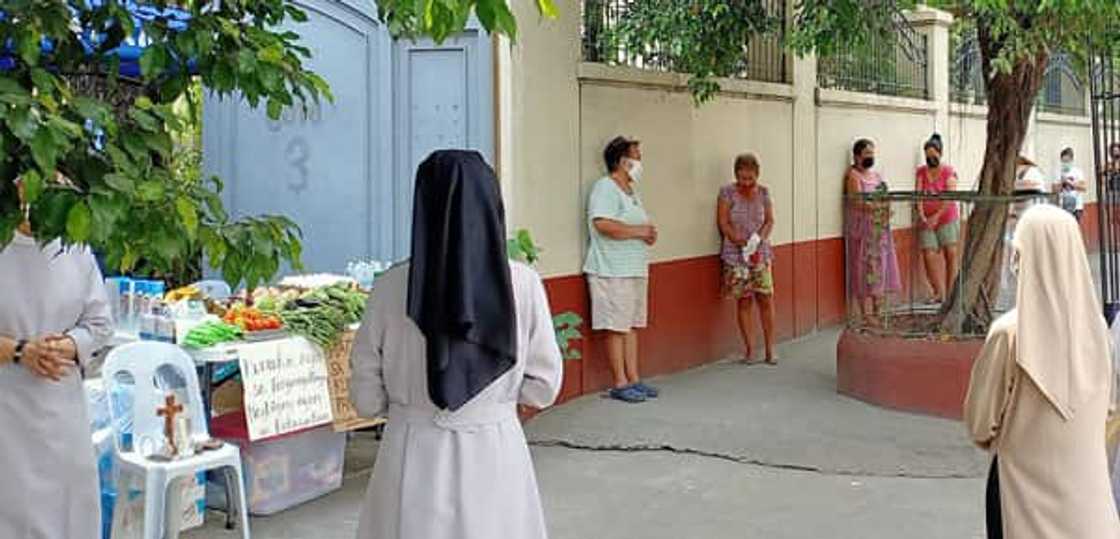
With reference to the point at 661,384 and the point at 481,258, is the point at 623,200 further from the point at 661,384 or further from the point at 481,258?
the point at 481,258

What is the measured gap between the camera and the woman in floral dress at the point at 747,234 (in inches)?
413

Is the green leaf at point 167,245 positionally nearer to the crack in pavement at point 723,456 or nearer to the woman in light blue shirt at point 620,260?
the crack in pavement at point 723,456

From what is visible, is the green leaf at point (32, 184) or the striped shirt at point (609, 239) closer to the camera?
the green leaf at point (32, 184)

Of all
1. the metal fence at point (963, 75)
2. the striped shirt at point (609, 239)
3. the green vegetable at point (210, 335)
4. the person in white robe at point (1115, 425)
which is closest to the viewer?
the person in white robe at point (1115, 425)

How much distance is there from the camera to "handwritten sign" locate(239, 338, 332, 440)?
19.9 ft

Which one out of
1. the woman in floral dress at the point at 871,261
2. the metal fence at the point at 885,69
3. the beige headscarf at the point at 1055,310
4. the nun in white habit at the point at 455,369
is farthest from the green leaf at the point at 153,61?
the metal fence at the point at 885,69

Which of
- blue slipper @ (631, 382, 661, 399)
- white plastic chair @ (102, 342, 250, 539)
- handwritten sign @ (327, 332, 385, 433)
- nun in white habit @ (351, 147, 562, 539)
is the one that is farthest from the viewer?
blue slipper @ (631, 382, 661, 399)

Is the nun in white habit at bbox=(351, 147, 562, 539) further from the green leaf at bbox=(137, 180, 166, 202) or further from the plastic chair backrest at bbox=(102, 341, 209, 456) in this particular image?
the plastic chair backrest at bbox=(102, 341, 209, 456)

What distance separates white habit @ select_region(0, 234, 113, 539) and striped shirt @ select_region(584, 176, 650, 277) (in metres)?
4.78

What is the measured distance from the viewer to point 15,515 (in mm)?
4293

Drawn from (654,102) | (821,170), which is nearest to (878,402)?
(654,102)

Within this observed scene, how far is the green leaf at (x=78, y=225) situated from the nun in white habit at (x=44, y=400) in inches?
84.3

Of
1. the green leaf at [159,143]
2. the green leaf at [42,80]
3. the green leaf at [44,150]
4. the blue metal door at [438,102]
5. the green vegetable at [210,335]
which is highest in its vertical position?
the blue metal door at [438,102]

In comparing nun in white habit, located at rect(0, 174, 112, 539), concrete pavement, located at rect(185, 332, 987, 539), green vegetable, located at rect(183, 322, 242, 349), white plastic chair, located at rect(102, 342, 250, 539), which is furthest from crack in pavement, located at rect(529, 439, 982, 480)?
nun in white habit, located at rect(0, 174, 112, 539)
